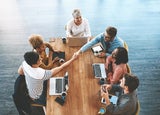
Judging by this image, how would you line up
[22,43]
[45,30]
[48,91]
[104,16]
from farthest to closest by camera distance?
[104,16] → [45,30] → [22,43] → [48,91]

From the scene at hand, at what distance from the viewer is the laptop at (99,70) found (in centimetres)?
328

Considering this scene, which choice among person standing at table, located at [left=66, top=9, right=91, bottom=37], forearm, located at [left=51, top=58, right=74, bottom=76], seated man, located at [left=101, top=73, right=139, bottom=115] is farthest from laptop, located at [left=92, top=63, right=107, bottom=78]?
person standing at table, located at [left=66, top=9, right=91, bottom=37]

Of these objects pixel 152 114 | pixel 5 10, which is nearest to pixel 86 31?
pixel 152 114

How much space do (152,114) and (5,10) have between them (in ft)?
14.3

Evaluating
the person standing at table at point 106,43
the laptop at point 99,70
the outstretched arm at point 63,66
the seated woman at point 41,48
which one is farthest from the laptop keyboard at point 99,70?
the seated woman at point 41,48

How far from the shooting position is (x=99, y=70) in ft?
11.0

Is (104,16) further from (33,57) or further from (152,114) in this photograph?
(33,57)

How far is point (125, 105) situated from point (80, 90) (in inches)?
25.5

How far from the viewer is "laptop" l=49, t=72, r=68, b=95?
121 inches

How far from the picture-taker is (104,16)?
19.9 ft

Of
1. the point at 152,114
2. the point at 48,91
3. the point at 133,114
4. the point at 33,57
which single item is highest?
the point at 33,57

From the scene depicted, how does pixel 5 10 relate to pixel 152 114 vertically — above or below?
above

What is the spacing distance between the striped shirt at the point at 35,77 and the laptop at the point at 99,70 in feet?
2.05

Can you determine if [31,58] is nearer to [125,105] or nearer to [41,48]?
[41,48]
